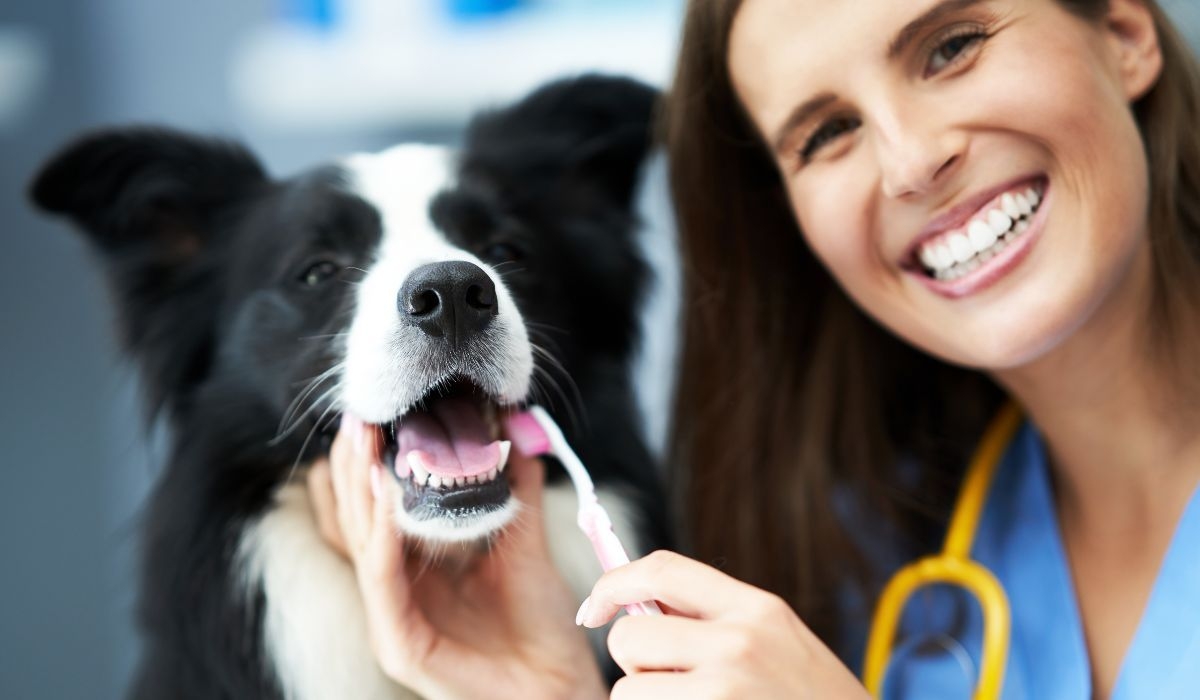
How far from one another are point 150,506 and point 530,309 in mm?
511

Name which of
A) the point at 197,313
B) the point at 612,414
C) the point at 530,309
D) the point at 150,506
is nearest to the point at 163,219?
the point at 197,313

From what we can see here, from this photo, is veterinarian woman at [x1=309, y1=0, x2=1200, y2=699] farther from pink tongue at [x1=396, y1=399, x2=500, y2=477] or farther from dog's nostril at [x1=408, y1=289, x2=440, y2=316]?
dog's nostril at [x1=408, y1=289, x2=440, y2=316]

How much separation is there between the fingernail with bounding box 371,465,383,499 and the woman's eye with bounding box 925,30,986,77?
66cm

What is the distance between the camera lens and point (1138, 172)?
42.4 inches

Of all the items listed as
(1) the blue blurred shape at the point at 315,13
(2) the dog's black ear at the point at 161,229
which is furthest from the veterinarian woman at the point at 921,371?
(1) the blue blurred shape at the point at 315,13

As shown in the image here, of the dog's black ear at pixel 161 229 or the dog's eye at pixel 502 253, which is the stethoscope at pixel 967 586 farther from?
the dog's black ear at pixel 161 229

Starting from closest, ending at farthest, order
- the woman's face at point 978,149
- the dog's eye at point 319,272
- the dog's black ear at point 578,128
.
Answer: the woman's face at point 978,149, the dog's eye at point 319,272, the dog's black ear at point 578,128

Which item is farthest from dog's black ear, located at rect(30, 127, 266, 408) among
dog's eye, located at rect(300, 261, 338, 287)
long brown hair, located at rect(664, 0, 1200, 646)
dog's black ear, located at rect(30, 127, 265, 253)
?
long brown hair, located at rect(664, 0, 1200, 646)

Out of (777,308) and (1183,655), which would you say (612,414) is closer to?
(777,308)

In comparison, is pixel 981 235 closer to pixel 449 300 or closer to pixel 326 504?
pixel 449 300

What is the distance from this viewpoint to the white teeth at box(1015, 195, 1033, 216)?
3.57ft

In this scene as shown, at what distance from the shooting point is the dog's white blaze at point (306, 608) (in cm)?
118

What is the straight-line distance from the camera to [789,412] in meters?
1.49

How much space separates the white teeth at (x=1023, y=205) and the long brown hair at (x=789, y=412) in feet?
1.26
